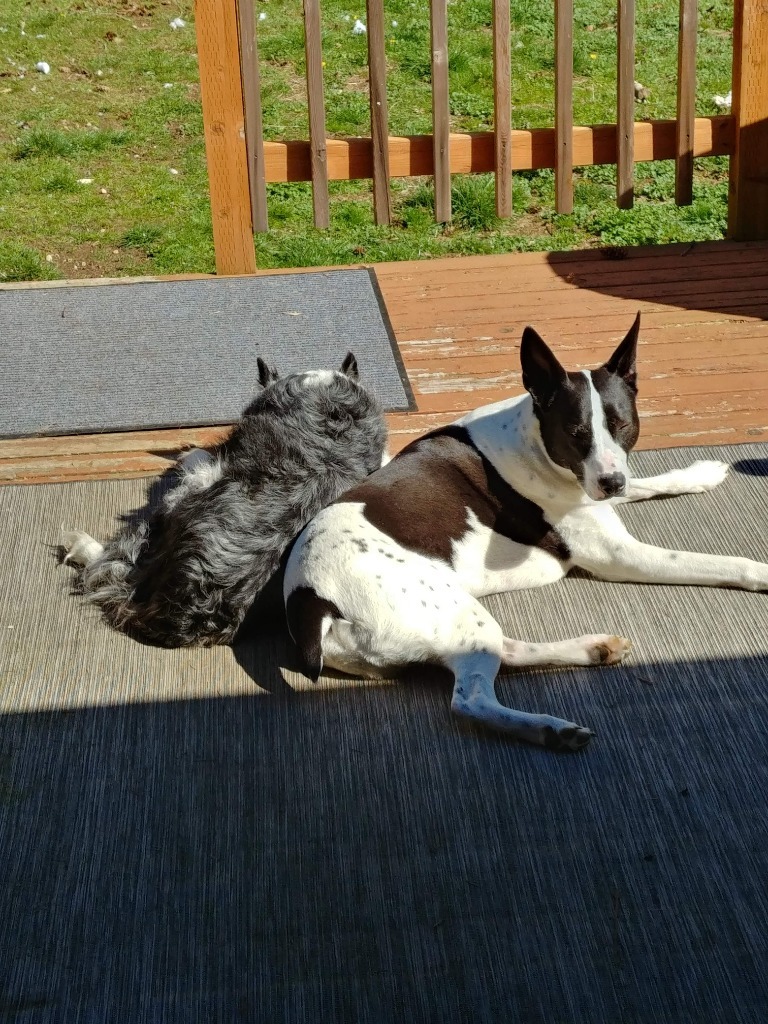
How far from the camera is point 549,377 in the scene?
124 inches

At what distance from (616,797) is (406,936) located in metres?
0.60

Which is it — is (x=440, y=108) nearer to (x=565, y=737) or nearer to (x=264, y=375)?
(x=264, y=375)

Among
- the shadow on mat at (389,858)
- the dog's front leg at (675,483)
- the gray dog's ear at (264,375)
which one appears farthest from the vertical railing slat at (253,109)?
the shadow on mat at (389,858)

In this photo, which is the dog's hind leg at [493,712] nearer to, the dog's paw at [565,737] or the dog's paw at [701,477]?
the dog's paw at [565,737]

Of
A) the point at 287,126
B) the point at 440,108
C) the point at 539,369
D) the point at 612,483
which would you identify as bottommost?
the point at 612,483

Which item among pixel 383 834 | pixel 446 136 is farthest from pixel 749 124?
pixel 383 834

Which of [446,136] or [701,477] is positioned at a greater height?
[446,136]

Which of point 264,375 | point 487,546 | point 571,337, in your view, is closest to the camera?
point 487,546

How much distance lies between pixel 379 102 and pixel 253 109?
0.62m

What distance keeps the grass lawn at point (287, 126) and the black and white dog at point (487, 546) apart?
3511 mm

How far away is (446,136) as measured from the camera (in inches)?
223

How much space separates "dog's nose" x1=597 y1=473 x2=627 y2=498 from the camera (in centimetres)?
302

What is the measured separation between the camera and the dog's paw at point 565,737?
8.75 feet

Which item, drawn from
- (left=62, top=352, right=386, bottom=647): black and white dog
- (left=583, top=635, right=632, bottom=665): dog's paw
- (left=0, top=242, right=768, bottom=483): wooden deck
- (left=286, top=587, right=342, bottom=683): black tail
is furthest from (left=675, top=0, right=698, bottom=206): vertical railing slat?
(left=286, top=587, right=342, bottom=683): black tail
